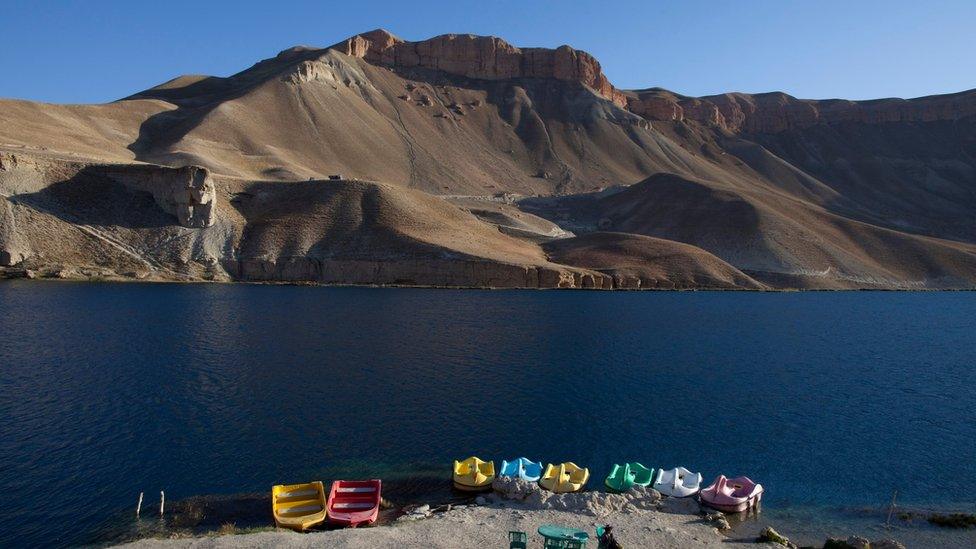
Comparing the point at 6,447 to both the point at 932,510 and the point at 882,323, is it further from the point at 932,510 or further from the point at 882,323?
the point at 882,323

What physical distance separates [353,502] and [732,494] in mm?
13817

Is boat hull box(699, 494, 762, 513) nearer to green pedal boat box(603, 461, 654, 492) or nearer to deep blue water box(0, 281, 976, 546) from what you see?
deep blue water box(0, 281, 976, 546)

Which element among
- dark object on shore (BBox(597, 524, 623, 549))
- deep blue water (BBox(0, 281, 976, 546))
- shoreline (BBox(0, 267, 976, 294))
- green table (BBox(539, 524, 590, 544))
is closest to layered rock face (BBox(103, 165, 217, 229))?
shoreline (BBox(0, 267, 976, 294))

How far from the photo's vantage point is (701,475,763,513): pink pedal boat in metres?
24.9

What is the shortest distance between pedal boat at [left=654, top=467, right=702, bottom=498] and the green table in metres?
5.54

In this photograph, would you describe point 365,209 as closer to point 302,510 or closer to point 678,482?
point 302,510

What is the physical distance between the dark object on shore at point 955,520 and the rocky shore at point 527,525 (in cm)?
396

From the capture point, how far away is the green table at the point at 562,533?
20.0 metres

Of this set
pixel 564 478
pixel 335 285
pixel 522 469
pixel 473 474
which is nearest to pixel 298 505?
pixel 473 474

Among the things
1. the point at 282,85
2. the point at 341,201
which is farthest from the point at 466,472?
the point at 282,85

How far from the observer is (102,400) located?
35156mm

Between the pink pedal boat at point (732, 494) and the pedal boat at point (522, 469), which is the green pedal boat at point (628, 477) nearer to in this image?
the pink pedal boat at point (732, 494)

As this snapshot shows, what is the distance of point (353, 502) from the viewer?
24281mm

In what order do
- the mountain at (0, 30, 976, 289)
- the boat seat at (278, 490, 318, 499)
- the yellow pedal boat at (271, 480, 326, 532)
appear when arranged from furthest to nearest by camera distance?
the mountain at (0, 30, 976, 289), the boat seat at (278, 490, 318, 499), the yellow pedal boat at (271, 480, 326, 532)
